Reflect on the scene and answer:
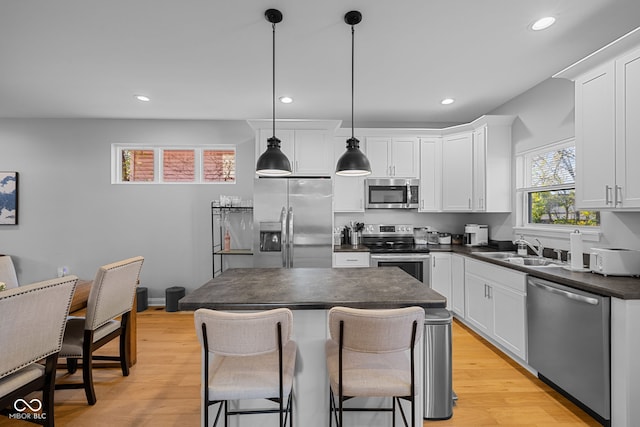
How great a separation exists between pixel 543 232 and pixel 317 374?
10.0ft

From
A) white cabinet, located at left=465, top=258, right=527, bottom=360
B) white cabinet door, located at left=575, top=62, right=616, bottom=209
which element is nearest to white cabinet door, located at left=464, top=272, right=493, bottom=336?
white cabinet, located at left=465, top=258, right=527, bottom=360

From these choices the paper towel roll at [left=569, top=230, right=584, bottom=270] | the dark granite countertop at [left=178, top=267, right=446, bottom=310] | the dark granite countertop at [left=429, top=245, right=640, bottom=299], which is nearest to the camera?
the dark granite countertop at [left=178, top=267, right=446, bottom=310]

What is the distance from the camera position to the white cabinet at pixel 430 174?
14.6 ft

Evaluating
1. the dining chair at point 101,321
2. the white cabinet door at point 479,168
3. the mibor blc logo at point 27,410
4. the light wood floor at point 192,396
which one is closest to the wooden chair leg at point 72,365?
the dining chair at point 101,321

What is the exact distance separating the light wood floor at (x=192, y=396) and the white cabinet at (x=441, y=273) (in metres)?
0.81

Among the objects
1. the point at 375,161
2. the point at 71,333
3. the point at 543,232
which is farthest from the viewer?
the point at 375,161

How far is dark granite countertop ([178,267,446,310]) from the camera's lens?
1638 mm

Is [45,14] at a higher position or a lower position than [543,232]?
higher

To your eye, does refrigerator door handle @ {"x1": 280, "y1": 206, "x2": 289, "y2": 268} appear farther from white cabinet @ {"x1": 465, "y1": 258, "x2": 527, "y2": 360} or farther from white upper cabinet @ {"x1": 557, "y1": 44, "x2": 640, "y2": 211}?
white upper cabinet @ {"x1": 557, "y1": 44, "x2": 640, "y2": 211}

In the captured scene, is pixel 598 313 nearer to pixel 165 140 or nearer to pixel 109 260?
pixel 165 140

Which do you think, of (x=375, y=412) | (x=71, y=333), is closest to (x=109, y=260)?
(x=71, y=333)

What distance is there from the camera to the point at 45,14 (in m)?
2.25

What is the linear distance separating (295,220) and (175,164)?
2317 millimetres

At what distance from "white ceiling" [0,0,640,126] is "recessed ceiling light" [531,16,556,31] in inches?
1.8
